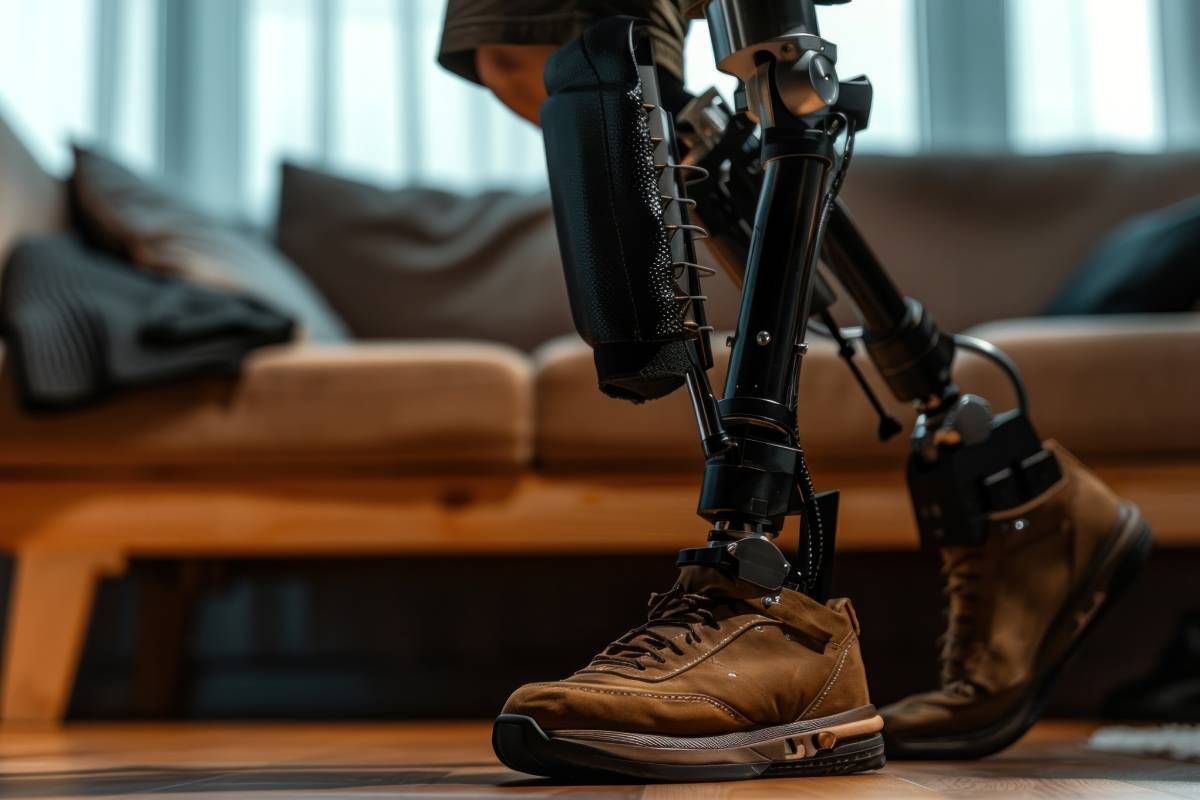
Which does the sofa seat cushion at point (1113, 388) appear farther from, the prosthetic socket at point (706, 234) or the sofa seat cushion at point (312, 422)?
the prosthetic socket at point (706, 234)

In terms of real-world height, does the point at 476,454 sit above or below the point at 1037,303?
below

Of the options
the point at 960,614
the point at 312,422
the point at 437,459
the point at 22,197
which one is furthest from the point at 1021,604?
the point at 22,197

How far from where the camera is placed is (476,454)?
1328mm

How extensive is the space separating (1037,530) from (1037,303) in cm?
112

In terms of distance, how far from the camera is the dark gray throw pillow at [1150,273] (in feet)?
4.83

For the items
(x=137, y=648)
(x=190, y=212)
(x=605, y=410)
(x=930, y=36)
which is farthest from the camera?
(x=930, y=36)

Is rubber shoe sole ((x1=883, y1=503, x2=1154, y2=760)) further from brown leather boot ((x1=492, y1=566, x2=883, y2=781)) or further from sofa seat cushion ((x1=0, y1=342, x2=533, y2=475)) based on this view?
sofa seat cushion ((x1=0, y1=342, x2=533, y2=475))

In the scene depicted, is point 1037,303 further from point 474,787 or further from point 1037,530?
point 474,787

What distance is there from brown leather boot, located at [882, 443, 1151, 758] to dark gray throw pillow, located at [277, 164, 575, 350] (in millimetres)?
1096

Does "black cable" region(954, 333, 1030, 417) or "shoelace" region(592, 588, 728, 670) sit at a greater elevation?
"black cable" region(954, 333, 1030, 417)

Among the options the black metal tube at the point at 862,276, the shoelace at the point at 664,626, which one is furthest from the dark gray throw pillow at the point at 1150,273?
the shoelace at the point at 664,626

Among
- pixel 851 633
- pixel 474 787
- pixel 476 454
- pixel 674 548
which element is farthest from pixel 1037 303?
pixel 474 787

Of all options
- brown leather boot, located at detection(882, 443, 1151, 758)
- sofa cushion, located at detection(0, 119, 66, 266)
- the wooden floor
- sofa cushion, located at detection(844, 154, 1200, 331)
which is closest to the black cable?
brown leather boot, located at detection(882, 443, 1151, 758)

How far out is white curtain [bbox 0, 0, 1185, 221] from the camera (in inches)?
81.5
